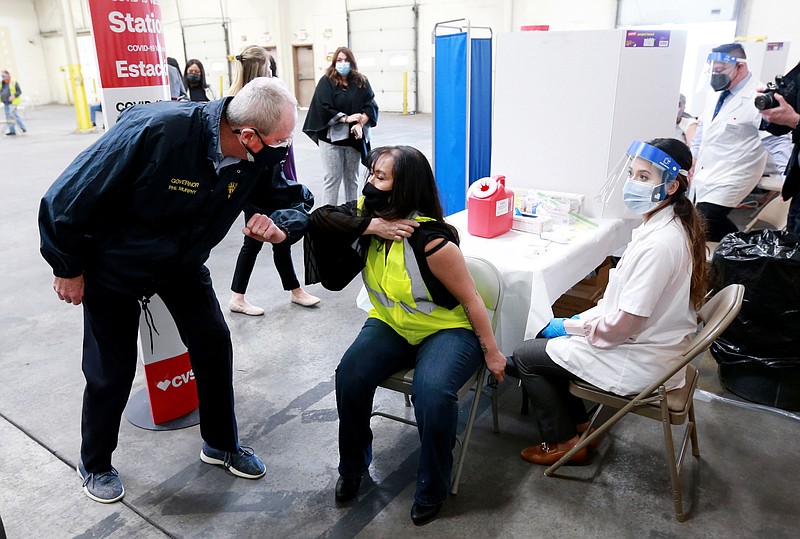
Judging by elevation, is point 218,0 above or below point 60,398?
above

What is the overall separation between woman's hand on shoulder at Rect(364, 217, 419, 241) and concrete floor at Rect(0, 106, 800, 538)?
93 cm

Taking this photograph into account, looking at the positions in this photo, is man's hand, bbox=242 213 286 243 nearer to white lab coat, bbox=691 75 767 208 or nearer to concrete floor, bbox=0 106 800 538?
concrete floor, bbox=0 106 800 538

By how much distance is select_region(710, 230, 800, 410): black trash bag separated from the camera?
8.46 feet

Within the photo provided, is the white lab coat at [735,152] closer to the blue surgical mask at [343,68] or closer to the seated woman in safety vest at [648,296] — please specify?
the seated woman in safety vest at [648,296]

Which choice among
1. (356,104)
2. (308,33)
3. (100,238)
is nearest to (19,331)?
(100,238)

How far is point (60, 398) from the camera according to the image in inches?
113

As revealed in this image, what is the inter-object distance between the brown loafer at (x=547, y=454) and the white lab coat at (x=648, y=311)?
401 mm

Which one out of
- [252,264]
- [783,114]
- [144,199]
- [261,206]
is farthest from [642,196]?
[252,264]

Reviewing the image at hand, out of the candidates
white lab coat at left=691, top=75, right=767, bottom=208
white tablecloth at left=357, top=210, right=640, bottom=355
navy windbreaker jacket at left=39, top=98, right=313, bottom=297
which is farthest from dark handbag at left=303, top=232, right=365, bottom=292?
white lab coat at left=691, top=75, right=767, bottom=208

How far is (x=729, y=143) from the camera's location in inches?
165

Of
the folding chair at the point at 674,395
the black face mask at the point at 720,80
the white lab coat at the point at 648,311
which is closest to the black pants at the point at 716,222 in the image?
the black face mask at the point at 720,80

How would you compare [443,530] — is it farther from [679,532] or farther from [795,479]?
[795,479]

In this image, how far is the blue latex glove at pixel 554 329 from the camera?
2.33 meters

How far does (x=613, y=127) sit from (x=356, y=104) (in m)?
2.26
